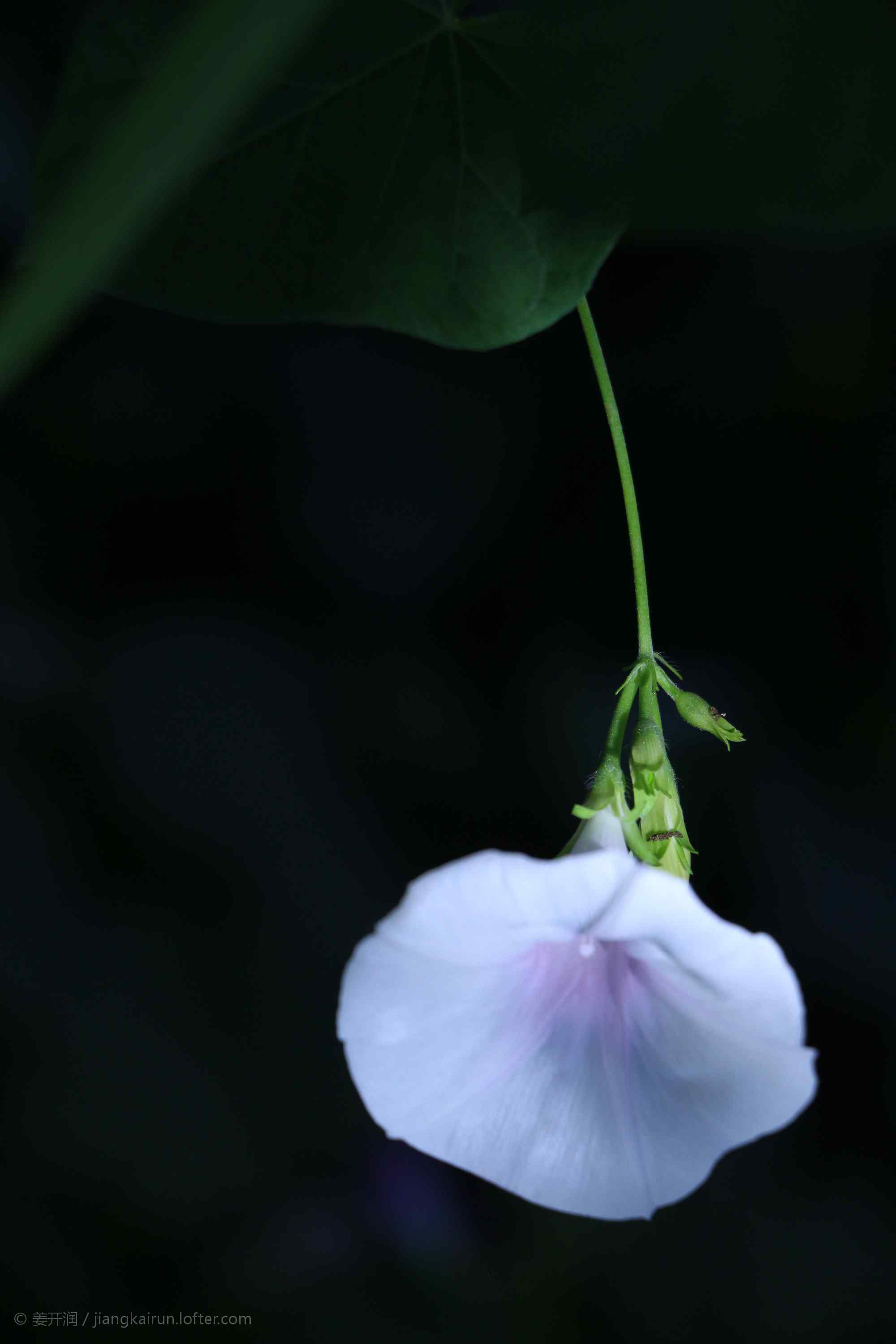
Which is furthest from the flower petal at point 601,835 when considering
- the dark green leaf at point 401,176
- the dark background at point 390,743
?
the dark background at point 390,743

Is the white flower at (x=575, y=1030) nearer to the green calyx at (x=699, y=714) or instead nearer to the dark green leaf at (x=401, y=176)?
the green calyx at (x=699, y=714)

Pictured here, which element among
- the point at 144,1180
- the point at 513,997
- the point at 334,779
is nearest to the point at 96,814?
the point at 334,779

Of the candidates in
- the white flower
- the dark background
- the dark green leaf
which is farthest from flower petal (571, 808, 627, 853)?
the dark background

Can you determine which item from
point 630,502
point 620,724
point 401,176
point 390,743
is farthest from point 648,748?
point 390,743

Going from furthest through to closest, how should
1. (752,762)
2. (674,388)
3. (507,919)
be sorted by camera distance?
1. (752,762)
2. (674,388)
3. (507,919)

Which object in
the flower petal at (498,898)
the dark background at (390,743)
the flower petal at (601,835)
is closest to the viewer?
the flower petal at (498,898)

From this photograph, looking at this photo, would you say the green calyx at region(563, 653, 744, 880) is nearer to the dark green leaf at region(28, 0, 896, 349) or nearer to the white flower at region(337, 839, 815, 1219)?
the white flower at region(337, 839, 815, 1219)

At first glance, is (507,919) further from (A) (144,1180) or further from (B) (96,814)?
(A) (144,1180)

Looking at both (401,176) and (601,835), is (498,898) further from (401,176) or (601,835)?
(401,176)
